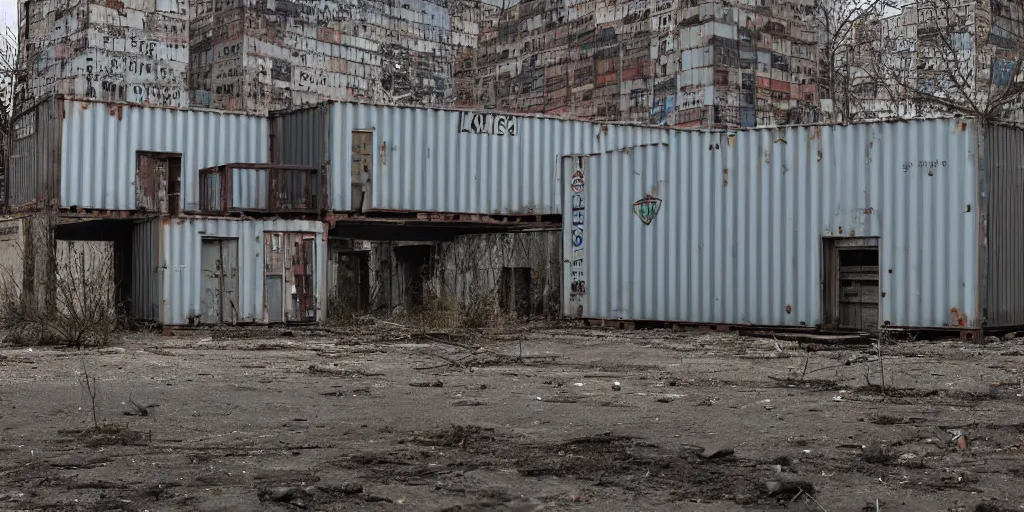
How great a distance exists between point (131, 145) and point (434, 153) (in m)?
5.91

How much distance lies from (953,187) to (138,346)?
35.9ft

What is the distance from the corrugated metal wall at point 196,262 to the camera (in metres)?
18.2

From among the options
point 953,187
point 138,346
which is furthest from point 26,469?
point 953,187

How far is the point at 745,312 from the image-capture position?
17.2 meters

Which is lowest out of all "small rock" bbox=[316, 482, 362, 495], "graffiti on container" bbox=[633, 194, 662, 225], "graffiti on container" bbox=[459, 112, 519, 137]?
"small rock" bbox=[316, 482, 362, 495]

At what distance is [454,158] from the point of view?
74.1 feet

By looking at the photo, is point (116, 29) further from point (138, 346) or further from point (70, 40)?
point (138, 346)

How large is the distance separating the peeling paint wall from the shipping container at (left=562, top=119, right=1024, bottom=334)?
115ft

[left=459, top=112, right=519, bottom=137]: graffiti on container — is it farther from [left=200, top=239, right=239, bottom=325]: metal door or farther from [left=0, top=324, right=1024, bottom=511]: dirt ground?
[left=0, top=324, right=1024, bottom=511]: dirt ground

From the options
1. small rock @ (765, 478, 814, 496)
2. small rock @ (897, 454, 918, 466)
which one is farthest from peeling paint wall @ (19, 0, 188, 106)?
small rock @ (765, 478, 814, 496)

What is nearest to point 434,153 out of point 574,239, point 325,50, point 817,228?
point 574,239

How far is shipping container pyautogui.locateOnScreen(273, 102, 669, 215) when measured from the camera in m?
21.6

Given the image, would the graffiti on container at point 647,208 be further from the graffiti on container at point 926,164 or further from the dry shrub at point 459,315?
the graffiti on container at point 926,164

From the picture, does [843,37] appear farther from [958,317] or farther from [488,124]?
[958,317]
